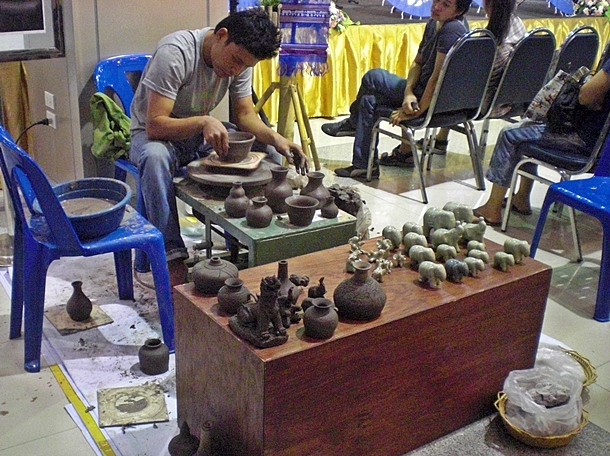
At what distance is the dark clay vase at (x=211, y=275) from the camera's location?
1.76 metres

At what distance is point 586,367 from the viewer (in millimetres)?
2256

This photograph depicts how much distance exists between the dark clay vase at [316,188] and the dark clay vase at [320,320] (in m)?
0.76

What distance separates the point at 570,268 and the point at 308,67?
166cm

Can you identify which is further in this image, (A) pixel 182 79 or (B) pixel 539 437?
(A) pixel 182 79

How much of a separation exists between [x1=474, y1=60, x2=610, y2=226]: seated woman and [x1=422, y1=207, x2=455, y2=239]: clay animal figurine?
126 cm

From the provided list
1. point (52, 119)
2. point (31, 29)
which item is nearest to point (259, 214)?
point (31, 29)

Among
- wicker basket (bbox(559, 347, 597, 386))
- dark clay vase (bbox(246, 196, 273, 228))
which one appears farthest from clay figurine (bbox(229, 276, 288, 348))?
wicker basket (bbox(559, 347, 597, 386))

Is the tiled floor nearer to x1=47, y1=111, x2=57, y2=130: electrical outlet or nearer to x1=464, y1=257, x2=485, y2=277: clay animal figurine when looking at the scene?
x1=464, y1=257, x2=485, y2=277: clay animal figurine

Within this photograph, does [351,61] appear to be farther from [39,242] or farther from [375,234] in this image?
[39,242]

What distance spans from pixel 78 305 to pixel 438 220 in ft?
4.19

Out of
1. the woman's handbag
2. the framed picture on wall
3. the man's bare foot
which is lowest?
the man's bare foot

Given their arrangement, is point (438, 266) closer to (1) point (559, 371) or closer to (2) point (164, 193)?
(1) point (559, 371)

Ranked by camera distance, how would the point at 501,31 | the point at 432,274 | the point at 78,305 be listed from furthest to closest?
1. the point at 501,31
2. the point at 78,305
3. the point at 432,274

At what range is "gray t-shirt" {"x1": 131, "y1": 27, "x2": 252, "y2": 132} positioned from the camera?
2.56 m
